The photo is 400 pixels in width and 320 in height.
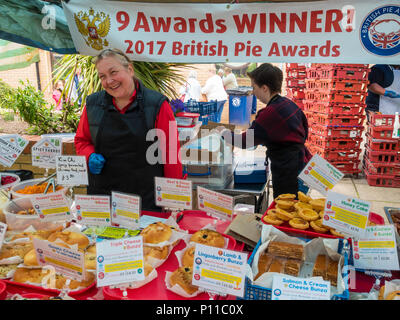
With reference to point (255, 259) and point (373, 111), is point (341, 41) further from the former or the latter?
point (373, 111)

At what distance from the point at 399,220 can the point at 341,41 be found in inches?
52.3

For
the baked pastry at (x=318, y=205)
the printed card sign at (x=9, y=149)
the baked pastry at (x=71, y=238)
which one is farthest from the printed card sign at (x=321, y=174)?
the printed card sign at (x=9, y=149)

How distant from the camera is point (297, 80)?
27.2 feet

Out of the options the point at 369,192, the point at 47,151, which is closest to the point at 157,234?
the point at 47,151

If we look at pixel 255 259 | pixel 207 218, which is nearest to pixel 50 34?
pixel 207 218

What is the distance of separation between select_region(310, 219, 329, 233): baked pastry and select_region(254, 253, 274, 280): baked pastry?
366mm

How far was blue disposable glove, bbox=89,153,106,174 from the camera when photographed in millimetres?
2445

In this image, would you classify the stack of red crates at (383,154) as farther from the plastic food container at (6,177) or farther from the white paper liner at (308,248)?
the plastic food container at (6,177)

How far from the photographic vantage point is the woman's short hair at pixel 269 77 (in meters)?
3.17

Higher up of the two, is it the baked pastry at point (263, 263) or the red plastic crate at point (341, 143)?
the red plastic crate at point (341, 143)

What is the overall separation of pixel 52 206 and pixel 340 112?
547 cm

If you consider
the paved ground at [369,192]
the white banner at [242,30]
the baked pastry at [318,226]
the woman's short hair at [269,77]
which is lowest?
the paved ground at [369,192]

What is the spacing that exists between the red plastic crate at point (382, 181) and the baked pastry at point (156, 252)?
16.8 ft

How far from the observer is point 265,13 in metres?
2.51
